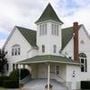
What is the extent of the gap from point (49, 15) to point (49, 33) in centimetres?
327

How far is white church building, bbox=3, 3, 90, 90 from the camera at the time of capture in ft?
136

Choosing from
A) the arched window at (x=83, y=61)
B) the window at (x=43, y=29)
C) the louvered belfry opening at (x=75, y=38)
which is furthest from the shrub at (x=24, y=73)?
the arched window at (x=83, y=61)

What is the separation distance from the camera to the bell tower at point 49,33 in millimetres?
43562

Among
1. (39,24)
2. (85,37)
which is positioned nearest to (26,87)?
(39,24)

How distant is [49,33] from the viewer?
143 feet

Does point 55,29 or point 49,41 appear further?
point 55,29

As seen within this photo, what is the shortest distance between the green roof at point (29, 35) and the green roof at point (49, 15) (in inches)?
129

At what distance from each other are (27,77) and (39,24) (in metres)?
9.12

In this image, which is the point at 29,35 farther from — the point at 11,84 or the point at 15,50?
the point at 11,84

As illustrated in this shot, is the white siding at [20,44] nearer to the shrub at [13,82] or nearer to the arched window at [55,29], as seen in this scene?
the shrub at [13,82]

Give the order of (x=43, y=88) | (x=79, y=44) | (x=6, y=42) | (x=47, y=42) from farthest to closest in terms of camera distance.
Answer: (x=6, y=42) → (x=79, y=44) → (x=47, y=42) → (x=43, y=88)

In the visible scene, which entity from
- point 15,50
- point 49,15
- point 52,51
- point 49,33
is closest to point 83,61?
point 52,51

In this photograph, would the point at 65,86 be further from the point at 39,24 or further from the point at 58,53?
the point at 39,24

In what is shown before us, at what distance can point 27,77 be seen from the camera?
42.8 meters
